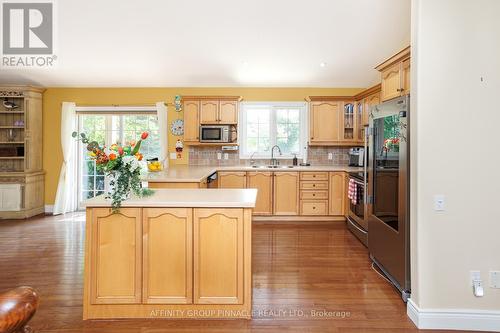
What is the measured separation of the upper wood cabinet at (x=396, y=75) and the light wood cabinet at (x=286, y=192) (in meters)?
2.19

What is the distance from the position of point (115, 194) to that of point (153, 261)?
1.84 feet

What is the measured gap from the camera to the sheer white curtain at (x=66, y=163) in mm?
5699

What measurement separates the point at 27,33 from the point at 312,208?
5070 mm

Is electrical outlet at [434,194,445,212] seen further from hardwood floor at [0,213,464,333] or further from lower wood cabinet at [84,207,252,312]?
lower wood cabinet at [84,207,252,312]

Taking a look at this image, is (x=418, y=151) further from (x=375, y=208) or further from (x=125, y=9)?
(x=125, y=9)

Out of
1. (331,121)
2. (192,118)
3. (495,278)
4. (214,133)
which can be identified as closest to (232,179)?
(214,133)

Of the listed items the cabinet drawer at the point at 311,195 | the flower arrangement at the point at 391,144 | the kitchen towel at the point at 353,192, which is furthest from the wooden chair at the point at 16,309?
the cabinet drawer at the point at 311,195

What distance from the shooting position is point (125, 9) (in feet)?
12.6

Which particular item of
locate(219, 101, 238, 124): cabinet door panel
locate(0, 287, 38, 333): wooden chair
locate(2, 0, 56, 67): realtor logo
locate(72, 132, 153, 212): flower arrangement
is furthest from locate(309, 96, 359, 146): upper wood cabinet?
locate(0, 287, 38, 333): wooden chair

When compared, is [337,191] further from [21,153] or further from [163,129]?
[21,153]

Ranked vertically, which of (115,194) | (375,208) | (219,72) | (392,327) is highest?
(219,72)

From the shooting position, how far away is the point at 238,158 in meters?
5.91

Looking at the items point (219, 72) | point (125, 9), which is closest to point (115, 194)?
point (125, 9)

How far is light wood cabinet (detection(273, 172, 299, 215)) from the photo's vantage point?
209 inches
